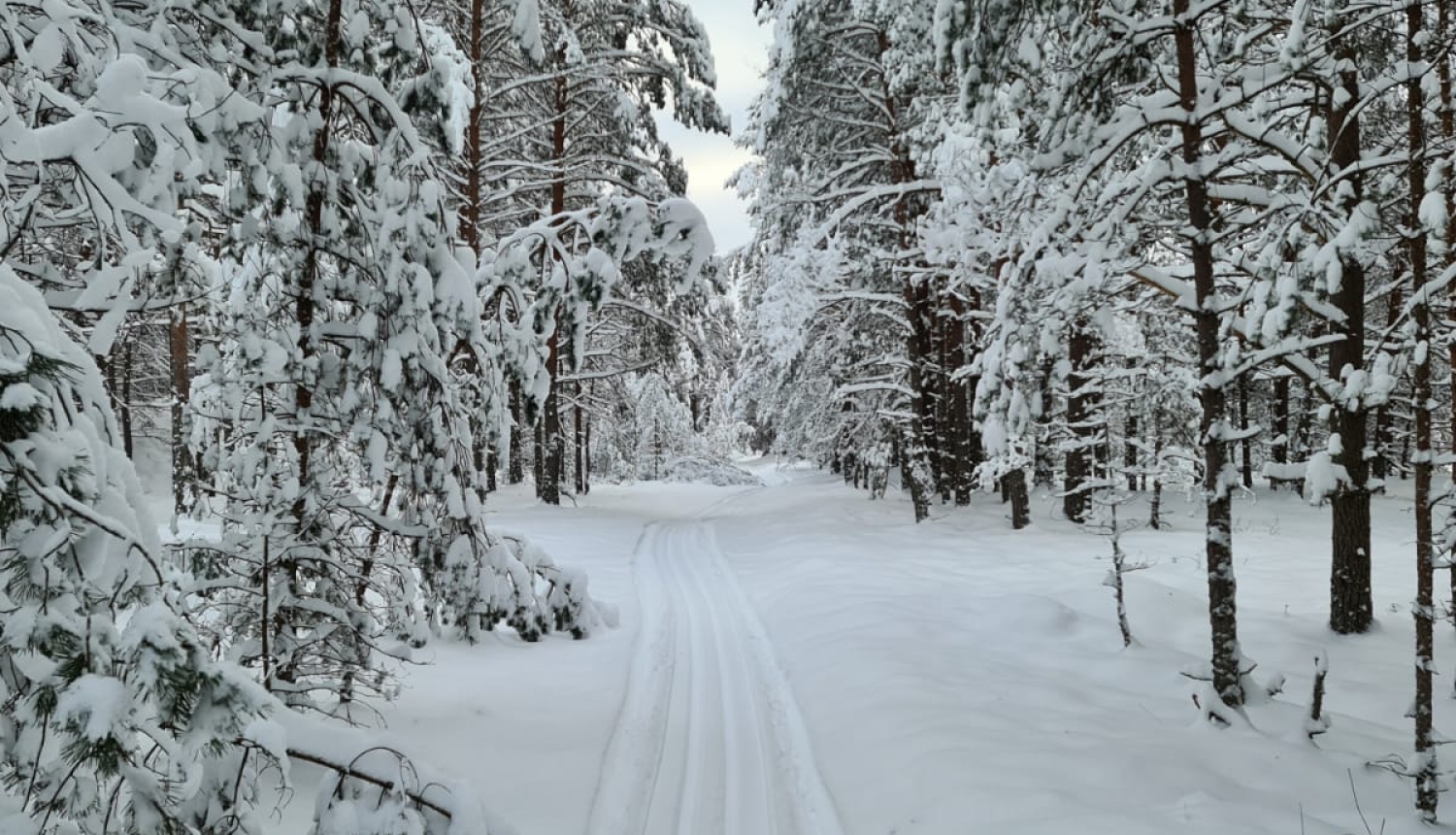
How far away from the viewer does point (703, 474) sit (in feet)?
139

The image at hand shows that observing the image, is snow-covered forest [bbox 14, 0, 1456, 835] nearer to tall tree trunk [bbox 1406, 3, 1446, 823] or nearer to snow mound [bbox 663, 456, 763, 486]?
tall tree trunk [bbox 1406, 3, 1446, 823]

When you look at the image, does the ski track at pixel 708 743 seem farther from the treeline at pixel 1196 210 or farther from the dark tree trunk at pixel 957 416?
the dark tree trunk at pixel 957 416

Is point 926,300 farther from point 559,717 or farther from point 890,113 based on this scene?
point 559,717

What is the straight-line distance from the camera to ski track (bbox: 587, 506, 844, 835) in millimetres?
5152

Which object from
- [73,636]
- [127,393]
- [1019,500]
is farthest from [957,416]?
[127,393]

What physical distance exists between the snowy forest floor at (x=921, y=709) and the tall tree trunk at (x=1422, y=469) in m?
0.39

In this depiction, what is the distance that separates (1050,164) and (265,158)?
612 centimetres

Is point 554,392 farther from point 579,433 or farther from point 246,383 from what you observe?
point 246,383

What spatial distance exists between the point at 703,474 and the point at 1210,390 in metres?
36.6

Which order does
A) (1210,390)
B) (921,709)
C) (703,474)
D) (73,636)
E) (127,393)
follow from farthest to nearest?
(703,474) < (127,393) < (921,709) < (1210,390) < (73,636)

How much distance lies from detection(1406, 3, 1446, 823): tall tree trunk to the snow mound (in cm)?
3650

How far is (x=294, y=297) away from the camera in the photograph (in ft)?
17.1

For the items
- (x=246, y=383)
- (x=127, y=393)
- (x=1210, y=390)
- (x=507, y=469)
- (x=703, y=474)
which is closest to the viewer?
(x=246, y=383)

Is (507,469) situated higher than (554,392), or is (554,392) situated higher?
(554,392)
